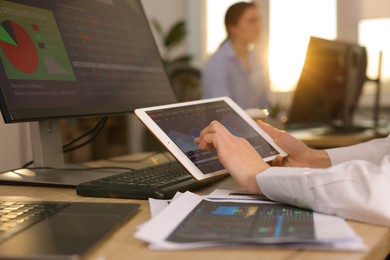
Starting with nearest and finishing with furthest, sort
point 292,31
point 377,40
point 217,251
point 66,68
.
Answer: point 217,251 → point 66,68 → point 377,40 → point 292,31

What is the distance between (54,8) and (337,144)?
61.5 inches

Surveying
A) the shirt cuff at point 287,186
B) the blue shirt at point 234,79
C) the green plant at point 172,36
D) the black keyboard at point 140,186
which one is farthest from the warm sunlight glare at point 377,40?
the shirt cuff at point 287,186

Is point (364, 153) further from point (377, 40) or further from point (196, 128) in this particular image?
point (377, 40)

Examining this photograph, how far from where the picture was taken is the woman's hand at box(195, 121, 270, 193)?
3.13 ft

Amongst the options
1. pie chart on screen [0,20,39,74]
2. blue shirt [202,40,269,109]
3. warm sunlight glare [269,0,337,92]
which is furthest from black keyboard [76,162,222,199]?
warm sunlight glare [269,0,337,92]

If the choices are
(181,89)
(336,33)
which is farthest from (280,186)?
(336,33)

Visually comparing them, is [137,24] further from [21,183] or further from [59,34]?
[21,183]

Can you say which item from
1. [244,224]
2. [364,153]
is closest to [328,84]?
[364,153]

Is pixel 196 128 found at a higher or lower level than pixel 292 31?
lower

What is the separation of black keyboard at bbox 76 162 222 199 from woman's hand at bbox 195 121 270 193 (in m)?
0.10

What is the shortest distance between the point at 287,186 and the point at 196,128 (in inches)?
12.8

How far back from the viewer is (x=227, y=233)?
Result: 2.30 ft

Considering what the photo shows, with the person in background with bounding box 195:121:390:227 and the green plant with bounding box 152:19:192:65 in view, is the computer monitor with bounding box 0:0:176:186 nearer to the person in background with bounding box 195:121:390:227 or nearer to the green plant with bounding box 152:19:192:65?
the person in background with bounding box 195:121:390:227

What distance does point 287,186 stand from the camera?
34.0 inches
